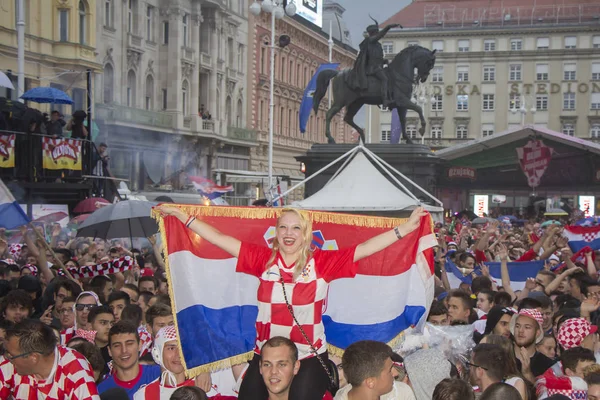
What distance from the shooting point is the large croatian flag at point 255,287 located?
625 cm

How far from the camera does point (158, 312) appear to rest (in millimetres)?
7203

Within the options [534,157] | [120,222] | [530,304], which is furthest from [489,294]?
[534,157]

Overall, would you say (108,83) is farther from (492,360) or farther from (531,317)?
(492,360)

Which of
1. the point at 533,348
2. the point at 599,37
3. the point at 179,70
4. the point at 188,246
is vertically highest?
the point at 599,37

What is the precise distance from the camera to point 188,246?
21.0 ft

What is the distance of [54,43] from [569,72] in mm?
60689

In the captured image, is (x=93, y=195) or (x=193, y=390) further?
(x=93, y=195)

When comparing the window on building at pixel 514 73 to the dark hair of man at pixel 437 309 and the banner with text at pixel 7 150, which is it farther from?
the dark hair of man at pixel 437 309

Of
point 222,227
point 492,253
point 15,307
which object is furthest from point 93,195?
point 222,227

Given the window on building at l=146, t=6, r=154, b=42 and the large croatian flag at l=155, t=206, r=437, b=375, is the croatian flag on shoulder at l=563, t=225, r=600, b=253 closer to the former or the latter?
the large croatian flag at l=155, t=206, r=437, b=375

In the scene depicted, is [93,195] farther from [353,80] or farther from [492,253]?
[492,253]

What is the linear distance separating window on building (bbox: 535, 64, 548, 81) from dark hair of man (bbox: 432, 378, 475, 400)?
83176 millimetres

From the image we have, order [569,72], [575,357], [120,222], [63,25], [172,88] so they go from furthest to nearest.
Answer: [569,72] < [172,88] < [63,25] < [120,222] < [575,357]

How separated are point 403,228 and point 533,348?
1706mm
